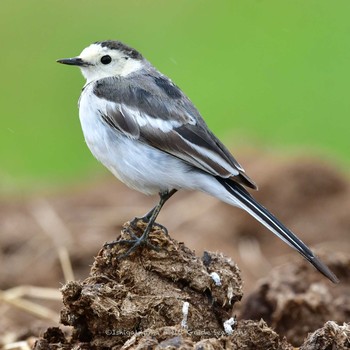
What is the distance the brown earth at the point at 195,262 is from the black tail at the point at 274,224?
15.7 inches

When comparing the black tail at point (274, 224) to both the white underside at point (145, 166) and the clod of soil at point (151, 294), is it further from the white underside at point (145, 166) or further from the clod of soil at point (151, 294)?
the clod of soil at point (151, 294)

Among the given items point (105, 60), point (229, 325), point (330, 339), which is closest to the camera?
point (330, 339)

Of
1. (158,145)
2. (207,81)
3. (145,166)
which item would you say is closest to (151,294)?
(145,166)

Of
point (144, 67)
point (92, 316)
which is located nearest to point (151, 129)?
point (144, 67)

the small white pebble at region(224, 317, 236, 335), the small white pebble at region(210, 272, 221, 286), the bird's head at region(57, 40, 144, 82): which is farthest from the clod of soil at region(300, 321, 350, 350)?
the bird's head at region(57, 40, 144, 82)

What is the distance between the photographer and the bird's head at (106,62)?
613 cm

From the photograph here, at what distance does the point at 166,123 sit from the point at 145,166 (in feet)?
0.93

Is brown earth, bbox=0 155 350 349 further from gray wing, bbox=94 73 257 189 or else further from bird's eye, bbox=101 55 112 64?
bird's eye, bbox=101 55 112 64

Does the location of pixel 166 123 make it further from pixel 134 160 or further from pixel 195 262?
pixel 195 262

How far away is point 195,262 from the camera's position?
4773 mm

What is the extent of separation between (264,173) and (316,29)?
872cm

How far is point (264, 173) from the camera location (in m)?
9.78

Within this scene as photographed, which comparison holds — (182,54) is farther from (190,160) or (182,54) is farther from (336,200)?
(190,160)

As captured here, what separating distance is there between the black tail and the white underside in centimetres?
5
